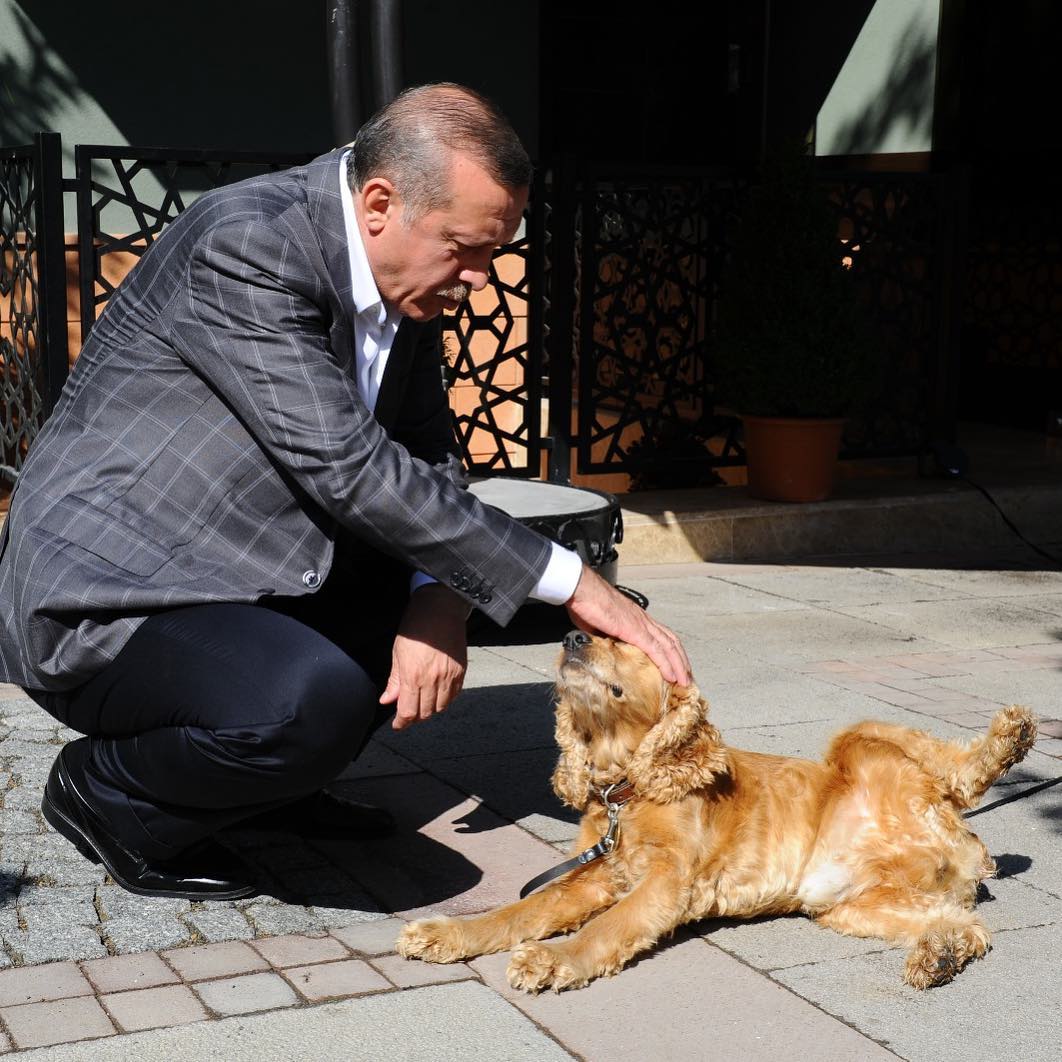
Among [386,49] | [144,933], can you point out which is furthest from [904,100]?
[144,933]

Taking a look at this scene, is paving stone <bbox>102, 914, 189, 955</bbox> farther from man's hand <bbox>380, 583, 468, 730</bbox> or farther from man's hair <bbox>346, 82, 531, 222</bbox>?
man's hair <bbox>346, 82, 531, 222</bbox>

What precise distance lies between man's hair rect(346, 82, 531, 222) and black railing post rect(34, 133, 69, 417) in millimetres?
4049

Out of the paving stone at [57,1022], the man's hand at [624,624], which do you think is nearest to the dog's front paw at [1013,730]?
the man's hand at [624,624]

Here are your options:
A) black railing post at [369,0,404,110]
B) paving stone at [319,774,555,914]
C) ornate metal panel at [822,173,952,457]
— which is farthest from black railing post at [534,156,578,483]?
paving stone at [319,774,555,914]

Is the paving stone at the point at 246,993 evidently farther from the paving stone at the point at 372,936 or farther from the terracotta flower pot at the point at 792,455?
the terracotta flower pot at the point at 792,455

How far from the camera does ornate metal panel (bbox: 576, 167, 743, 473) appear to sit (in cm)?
798

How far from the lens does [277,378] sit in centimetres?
318

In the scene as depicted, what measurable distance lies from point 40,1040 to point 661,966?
1.28m

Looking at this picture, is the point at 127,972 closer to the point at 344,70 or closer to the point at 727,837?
the point at 727,837

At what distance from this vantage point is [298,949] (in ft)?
11.0

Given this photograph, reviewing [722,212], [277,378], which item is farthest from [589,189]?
[277,378]

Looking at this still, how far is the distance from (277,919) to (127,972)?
40 centimetres

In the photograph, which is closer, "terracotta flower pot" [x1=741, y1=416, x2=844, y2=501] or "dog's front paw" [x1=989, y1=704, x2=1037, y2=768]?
"dog's front paw" [x1=989, y1=704, x2=1037, y2=768]

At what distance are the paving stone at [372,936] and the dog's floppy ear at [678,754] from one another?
0.65 m
